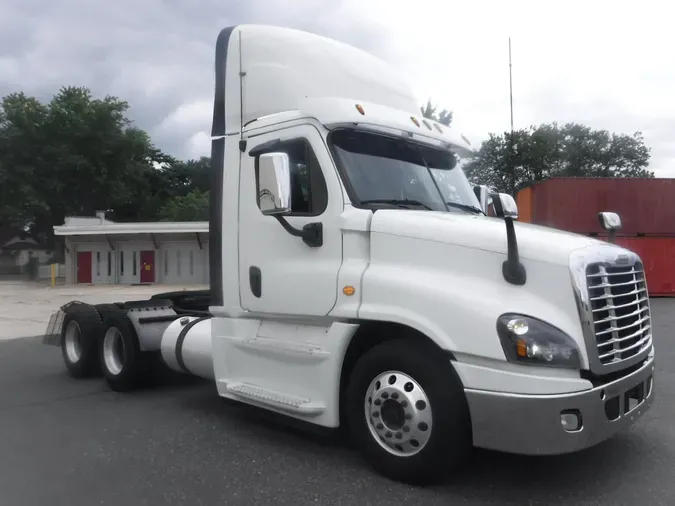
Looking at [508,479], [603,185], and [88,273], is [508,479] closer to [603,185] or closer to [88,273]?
[603,185]

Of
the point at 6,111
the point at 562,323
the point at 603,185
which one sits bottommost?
the point at 562,323

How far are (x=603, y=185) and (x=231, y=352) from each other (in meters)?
18.8

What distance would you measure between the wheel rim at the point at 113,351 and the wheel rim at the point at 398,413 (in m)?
3.82

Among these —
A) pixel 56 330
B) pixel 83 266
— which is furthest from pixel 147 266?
pixel 56 330

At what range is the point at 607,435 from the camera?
3.58m

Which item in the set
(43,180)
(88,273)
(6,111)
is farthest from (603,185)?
(6,111)

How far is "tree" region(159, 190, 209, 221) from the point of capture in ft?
155

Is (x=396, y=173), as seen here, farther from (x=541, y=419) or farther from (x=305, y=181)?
(x=541, y=419)

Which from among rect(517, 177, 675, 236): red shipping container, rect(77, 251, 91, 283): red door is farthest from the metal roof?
rect(517, 177, 675, 236): red shipping container

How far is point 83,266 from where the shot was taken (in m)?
33.6

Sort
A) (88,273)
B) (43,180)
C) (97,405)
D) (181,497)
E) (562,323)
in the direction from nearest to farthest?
(562,323)
(181,497)
(97,405)
(88,273)
(43,180)

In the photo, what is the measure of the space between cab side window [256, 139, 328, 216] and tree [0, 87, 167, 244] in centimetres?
4114

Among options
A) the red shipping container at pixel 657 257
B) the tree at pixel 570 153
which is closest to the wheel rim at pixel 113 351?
the red shipping container at pixel 657 257

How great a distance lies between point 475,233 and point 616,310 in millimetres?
966
